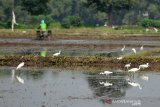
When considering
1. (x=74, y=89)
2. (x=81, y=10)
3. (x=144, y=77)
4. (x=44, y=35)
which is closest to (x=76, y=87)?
(x=74, y=89)

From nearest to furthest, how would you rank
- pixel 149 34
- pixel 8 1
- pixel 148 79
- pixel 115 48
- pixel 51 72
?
1. pixel 148 79
2. pixel 51 72
3. pixel 115 48
4. pixel 149 34
5. pixel 8 1

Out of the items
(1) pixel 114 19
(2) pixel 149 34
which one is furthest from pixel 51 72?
(1) pixel 114 19

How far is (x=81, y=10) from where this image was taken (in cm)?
9762

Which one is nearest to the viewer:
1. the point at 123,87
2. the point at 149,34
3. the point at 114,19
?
the point at 123,87

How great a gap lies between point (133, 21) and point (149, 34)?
153 feet

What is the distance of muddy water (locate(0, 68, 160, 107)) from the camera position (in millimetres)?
15583

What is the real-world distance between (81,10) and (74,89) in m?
80.2

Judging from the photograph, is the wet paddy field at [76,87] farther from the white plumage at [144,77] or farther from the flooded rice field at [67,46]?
the flooded rice field at [67,46]

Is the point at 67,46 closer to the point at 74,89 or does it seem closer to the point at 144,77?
the point at 144,77

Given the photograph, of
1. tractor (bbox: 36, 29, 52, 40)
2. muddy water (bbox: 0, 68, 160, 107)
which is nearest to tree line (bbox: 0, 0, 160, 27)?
tractor (bbox: 36, 29, 52, 40)

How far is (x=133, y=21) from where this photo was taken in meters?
92.8

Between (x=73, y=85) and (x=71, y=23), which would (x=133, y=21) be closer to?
(x=71, y=23)

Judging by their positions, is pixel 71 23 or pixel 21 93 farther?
pixel 71 23

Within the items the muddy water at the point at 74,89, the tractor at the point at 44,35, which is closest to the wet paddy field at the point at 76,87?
the muddy water at the point at 74,89
